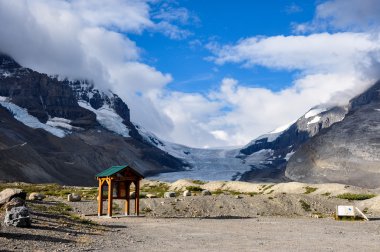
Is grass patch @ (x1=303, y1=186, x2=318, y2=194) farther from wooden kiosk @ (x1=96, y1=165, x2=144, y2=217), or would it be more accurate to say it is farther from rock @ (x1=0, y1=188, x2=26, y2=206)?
rock @ (x1=0, y1=188, x2=26, y2=206)

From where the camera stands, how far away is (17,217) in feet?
66.3

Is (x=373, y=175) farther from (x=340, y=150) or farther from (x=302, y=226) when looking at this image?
(x=302, y=226)

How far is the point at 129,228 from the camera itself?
2736 cm

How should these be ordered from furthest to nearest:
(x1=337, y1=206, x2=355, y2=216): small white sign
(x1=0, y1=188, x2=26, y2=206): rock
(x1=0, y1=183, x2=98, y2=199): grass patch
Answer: (x1=0, y1=183, x2=98, y2=199): grass patch < (x1=337, y1=206, x2=355, y2=216): small white sign < (x1=0, y1=188, x2=26, y2=206): rock

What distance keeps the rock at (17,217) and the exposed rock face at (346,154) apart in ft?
368

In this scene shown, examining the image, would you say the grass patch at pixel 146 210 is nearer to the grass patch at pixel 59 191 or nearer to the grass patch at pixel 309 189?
the grass patch at pixel 59 191

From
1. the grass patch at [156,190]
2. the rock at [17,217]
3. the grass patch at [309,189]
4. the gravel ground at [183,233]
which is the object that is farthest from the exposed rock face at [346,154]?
the rock at [17,217]

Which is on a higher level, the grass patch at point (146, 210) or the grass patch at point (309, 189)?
the grass patch at point (309, 189)

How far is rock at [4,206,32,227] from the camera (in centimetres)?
2012

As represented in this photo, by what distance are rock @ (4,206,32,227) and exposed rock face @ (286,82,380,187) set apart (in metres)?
112

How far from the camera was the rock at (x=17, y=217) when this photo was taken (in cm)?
2012

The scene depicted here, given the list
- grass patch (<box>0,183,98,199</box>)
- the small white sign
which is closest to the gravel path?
the small white sign

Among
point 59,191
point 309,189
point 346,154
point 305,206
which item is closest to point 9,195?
point 305,206

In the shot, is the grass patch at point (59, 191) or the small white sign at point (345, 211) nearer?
the small white sign at point (345, 211)
